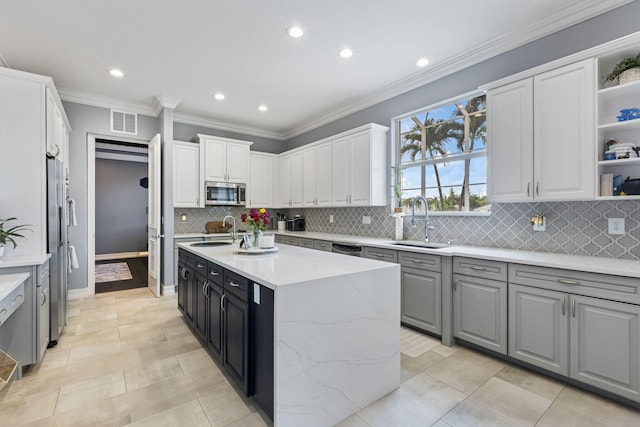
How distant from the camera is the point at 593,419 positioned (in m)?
1.83

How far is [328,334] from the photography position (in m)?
1.78

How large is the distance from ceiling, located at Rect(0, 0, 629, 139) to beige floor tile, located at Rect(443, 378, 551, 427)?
2.94 m

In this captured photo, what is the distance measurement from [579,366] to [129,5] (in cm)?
431

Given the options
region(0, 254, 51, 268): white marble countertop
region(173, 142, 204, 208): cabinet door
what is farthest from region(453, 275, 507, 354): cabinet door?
region(173, 142, 204, 208): cabinet door

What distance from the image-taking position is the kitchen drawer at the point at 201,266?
8.69 feet

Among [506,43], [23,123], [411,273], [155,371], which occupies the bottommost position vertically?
[155,371]

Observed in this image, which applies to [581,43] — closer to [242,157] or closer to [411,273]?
[411,273]

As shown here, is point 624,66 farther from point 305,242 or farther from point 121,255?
point 121,255

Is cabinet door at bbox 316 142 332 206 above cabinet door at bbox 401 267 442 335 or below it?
above

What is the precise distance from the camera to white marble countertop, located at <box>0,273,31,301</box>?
191 cm

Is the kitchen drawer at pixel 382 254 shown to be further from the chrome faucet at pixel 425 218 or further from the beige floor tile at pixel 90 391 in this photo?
the beige floor tile at pixel 90 391

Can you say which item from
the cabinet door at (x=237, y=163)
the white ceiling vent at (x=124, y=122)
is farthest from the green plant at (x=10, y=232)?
the cabinet door at (x=237, y=163)

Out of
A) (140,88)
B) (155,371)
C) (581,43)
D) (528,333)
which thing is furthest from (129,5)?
(528,333)

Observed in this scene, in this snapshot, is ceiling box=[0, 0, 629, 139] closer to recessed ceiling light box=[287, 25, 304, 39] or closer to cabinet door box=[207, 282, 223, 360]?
recessed ceiling light box=[287, 25, 304, 39]
